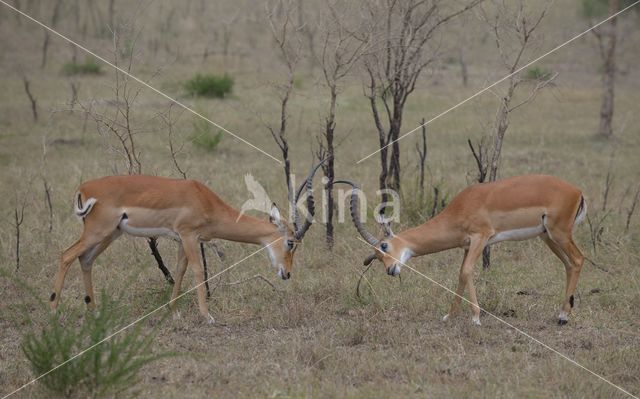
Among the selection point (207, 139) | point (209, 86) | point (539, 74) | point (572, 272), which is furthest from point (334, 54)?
point (209, 86)

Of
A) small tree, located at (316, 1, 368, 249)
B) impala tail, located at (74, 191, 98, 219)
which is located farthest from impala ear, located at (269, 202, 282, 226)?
small tree, located at (316, 1, 368, 249)

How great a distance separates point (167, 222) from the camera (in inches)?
242

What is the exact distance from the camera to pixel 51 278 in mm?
7156

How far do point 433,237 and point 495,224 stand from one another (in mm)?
429

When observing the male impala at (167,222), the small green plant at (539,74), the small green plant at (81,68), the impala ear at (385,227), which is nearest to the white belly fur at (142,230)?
the male impala at (167,222)

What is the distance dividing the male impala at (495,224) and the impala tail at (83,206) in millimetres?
1782

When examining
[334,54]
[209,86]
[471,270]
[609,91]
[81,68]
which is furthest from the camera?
[81,68]

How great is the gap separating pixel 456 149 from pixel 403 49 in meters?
4.41

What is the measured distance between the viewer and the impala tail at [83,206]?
601cm

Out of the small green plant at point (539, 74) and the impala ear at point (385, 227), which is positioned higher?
the small green plant at point (539, 74)

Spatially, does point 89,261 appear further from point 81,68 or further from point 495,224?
point 81,68

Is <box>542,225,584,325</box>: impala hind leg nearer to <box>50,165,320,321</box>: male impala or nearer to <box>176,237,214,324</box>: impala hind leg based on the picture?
<box>50,165,320,321</box>: male impala

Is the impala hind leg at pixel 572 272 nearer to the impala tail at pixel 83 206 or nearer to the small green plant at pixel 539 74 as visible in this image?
the small green plant at pixel 539 74

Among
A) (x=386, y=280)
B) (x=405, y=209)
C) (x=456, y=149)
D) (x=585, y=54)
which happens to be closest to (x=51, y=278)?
(x=386, y=280)
